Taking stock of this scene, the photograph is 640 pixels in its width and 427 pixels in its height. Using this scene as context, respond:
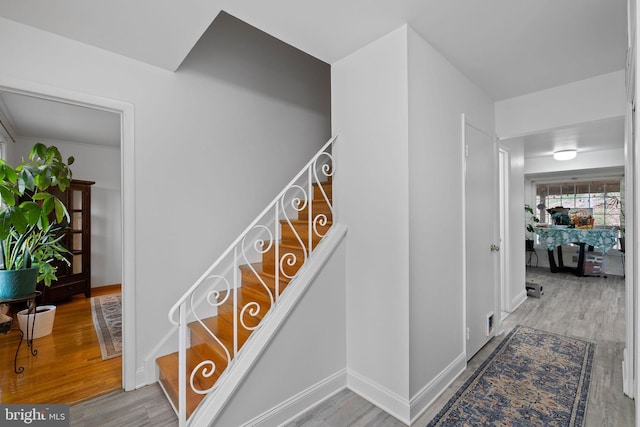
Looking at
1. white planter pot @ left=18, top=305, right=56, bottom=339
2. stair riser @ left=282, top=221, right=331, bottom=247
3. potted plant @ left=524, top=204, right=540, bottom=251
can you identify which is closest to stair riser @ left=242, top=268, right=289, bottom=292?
stair riser @ left=282, top=221, right=331, bottom=247

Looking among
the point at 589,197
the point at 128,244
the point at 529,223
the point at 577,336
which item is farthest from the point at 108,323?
the point at 589,197

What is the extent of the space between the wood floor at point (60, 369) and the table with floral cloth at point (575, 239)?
7.15 metres

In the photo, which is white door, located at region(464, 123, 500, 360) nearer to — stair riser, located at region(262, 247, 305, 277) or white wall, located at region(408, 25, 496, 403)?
white wall, located at region(408, 25, 496, 403)

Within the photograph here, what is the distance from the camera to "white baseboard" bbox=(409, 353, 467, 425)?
1.90 metres

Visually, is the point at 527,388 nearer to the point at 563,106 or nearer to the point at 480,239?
the point at 480,239

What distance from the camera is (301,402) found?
6.32ft

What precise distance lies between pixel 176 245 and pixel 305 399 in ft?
4.83

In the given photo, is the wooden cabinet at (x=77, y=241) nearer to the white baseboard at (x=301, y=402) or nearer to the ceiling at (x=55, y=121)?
the ceiling at (x=55, y=121)

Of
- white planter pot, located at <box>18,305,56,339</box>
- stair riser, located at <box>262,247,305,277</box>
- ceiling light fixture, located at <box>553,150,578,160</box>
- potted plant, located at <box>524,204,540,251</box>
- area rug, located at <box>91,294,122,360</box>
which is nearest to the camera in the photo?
stair riser, located at <box>262,247,305,277</box>

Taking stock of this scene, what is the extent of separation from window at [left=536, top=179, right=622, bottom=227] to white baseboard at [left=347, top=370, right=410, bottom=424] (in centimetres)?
688

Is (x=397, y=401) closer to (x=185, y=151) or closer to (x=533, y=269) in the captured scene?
(x=185, y=151)

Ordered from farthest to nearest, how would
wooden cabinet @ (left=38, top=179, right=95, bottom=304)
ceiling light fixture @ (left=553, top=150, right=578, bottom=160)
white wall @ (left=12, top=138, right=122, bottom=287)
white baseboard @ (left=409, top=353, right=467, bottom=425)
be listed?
ceiling light fixture @ (left=553, top=150, right=578, bottom=160) → white wall @ (left=12, top=138, right=122, bottom=287) → wooden cabinet @ (left=38, top=179, right=95, bottom=304) → white baseboard @ (left=409, top=353, right=467, bottom=425)

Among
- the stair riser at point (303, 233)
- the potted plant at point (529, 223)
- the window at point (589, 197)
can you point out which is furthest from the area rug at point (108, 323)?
the window at point (589, 197)

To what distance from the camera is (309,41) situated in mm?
2066
